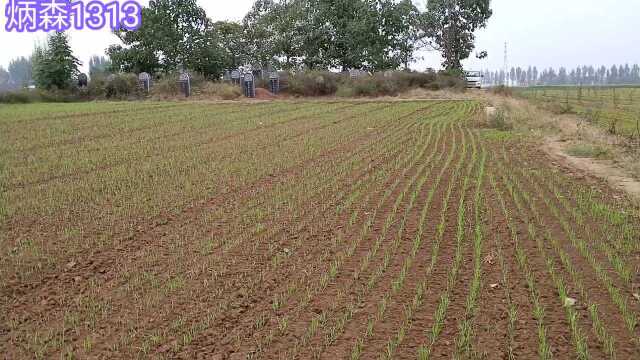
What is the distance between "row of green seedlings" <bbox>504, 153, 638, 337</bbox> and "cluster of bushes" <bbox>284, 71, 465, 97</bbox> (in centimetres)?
2801

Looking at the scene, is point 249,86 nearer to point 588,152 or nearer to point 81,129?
point 81,129

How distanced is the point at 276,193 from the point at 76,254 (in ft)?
10.7

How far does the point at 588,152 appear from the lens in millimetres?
11758

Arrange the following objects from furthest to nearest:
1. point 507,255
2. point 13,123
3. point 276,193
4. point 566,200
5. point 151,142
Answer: point 13,123 → point 151,142 → point 276,193 → point 566,200 → point 507,255

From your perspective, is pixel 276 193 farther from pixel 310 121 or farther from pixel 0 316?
pixel 310 121

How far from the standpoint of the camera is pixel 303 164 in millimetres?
10641

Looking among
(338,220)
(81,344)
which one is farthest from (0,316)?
(338,220)

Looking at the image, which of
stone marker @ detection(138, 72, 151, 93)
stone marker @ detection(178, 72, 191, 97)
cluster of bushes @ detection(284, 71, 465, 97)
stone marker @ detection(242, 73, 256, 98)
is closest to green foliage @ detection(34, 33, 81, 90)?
stone marker @ detection(138, 72, 151, 93)

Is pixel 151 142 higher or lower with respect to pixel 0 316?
higher

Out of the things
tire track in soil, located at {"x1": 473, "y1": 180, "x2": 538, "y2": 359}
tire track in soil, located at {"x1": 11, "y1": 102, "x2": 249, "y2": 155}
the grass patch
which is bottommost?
tire track in soil, located at {"x1": 473, "y1": 180, "x2": 538, "y2": 359}

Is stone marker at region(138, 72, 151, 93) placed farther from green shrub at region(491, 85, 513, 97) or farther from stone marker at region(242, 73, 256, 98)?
green shrub at region(491, 85, 513, 97)

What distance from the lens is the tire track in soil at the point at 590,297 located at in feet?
12.6

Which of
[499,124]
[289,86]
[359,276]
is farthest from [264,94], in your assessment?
[359,276]

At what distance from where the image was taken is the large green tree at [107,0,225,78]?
41.5 m
